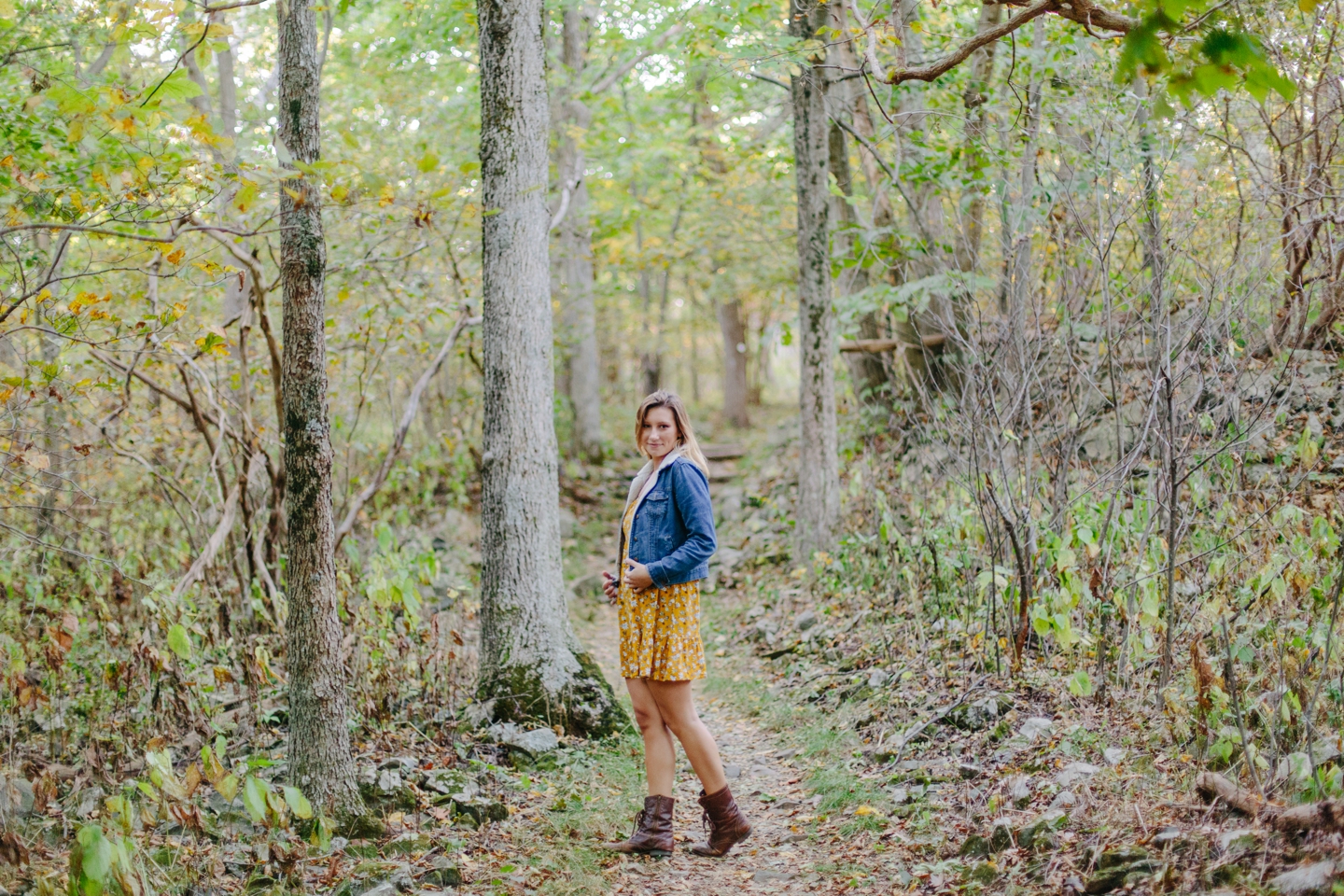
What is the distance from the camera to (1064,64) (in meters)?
6.81

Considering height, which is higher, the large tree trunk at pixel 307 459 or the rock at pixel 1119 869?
the large tree trunk at pixel 307 459

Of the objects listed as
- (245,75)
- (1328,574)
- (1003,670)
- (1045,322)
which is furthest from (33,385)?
(245,75)

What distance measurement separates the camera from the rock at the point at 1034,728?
4164 mm

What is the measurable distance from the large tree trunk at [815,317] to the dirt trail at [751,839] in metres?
3.32

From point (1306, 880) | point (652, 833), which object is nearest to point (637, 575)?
point (652, 833)

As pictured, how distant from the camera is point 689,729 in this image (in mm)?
3881

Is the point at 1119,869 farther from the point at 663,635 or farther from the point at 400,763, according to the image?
the point at 400,763

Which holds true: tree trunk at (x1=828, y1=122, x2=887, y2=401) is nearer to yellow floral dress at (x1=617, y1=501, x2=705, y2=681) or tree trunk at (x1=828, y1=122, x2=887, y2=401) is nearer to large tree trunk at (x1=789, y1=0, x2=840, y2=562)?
large tree trunk at (x1=789, y1=0, x2=840, y2=562)

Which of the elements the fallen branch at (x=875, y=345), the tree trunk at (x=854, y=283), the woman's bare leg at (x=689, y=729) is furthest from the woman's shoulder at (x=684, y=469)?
the tree trunk at (x=854, y=283)

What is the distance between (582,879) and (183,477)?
6675 mm

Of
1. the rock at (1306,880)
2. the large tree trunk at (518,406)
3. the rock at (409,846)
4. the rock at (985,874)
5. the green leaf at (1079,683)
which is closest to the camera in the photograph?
the rock at (1306,880)

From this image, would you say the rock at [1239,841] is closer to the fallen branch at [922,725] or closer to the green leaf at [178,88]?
the fallen branch at [922,725]

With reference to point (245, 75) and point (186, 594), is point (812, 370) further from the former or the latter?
point (245, 75)

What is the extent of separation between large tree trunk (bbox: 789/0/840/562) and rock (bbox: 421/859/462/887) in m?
5.87
